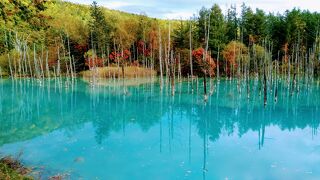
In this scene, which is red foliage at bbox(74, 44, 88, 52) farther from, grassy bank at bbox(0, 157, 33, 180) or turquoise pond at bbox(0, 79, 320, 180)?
grassy bank at bbox(0, 157, 33, 180)

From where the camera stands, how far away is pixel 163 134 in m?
23.1

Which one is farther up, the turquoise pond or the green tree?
the green tree

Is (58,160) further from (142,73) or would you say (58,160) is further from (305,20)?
(305,20)

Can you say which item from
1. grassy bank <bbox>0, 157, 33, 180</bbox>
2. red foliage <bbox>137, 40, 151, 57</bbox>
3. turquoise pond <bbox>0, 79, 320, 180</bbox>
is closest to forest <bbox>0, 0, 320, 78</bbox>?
red foliage <bbox>137, 40, 151, 57</bbox>

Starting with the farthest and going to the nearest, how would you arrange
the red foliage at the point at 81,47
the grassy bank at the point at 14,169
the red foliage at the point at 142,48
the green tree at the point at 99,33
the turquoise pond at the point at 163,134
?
the red foliage at the point at 81,47
the red foliage at the point at 142,48
the green tree at the point at 99,33
the turquoise pond at the point at 163,134
the grassy bank at the point at 14,169

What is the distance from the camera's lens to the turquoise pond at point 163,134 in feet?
52.6

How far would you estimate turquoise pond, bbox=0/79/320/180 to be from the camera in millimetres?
16047

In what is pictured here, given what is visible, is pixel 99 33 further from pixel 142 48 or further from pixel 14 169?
pixel 14 169

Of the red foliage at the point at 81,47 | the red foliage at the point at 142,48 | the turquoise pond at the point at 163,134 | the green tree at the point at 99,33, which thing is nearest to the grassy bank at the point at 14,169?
the turquoise pond at the point at 163,134

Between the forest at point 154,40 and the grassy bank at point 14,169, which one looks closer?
the grassy bank at point 14,169

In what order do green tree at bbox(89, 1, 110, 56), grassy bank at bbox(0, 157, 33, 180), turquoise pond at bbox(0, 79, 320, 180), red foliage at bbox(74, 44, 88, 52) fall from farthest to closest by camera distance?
red foliage at bbox(74, 44, 88, 52) → green tree at bbox(89, 1, 110, 56) → turquoise pond at bbox(0, 79, 320, 180) → grassy bank at bbox(0, 157, 33, 180)

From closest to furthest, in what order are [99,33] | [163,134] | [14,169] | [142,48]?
[14,169] → [163,134] → [99,33] → [142,48]

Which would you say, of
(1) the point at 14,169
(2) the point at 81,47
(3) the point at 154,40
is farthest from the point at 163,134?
(2) the point at 81,47

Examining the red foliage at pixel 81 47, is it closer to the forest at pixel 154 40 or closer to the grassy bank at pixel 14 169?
the forest at pixel 154 40
